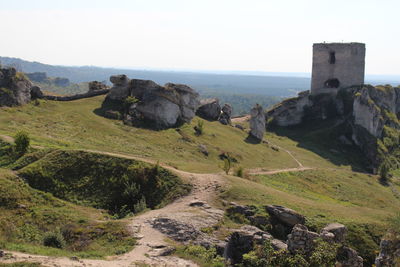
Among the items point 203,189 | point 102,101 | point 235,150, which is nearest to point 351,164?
point 235,150

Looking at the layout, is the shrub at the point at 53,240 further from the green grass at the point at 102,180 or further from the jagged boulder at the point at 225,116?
the jagged boulder at the point at 225,116

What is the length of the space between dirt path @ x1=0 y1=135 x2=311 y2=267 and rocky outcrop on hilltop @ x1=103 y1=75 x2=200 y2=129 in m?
19.5

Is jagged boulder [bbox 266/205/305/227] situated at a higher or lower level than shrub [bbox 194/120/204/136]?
lower

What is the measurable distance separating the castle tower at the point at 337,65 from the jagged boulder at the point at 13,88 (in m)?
56.0

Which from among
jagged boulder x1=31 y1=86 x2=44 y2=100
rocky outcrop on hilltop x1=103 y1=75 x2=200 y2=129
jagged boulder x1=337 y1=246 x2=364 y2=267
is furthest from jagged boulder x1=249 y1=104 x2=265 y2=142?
jagged boulder x1=337 y1=246 x2=364 y2=267

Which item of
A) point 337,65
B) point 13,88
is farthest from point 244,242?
point 337,65

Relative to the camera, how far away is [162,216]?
23.9m

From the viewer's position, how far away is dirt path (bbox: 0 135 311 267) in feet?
56.4

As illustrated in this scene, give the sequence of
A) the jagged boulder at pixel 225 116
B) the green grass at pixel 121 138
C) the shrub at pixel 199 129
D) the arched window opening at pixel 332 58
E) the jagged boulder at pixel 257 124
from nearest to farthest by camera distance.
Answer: the green grass at pixel 121 138, the shrub at pixel 199 129, the jagged boulder at pixel 257 124, the jagged boulder at pixel 225 116, the arched window opening at pixel 332 58

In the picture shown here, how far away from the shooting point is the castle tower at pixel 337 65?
81.8 meters

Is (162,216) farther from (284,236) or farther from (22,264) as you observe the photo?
(22,264)

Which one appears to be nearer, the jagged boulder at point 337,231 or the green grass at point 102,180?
the jagged boulder at point 337,231

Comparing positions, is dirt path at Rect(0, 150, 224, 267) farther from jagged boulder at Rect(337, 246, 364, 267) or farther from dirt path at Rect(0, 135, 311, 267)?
jagged boulder at Rect(337, 246, 364, 267)

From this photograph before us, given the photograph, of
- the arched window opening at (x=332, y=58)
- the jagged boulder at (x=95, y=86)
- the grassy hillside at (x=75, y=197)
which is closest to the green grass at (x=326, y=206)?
the grassy hillside at (x=75, y=197)
